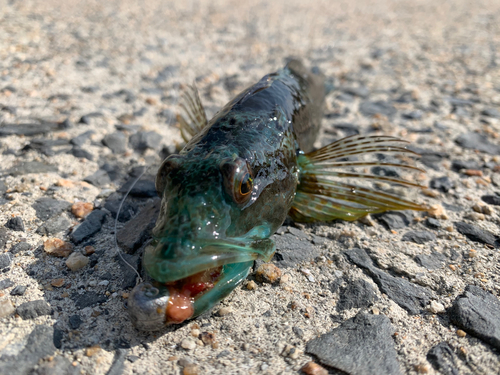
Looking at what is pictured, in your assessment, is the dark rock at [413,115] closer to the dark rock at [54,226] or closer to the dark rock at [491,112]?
the dark rock at [491,112]

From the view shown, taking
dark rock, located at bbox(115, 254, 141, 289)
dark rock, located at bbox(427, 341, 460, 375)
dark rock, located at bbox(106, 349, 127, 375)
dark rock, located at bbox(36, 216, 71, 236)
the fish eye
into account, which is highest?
the fish eye

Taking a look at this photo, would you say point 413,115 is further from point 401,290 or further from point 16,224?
point 16,224

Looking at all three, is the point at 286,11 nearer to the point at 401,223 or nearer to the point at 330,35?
the point at 330,35

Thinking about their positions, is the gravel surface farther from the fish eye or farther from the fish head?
the fish eye

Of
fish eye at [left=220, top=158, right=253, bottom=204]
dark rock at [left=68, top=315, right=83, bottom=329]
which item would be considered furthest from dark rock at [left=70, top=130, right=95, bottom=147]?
fish eye at [left=220, top=158, right=253, bottom=204]

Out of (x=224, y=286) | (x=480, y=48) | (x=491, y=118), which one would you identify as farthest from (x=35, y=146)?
(x=480, y=48)

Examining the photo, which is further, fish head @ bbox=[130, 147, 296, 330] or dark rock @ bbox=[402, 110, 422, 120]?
dark rock @ bbox=[402, 110, 422, 120]

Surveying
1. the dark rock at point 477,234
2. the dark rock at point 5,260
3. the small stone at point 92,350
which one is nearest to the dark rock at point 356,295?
the dark rock at point 477,234
